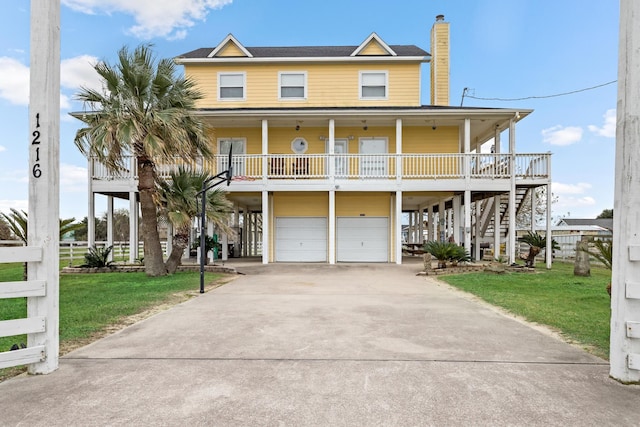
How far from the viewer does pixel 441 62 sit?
1788 cm

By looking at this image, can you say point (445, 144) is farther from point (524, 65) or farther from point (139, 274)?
point (139, 274)

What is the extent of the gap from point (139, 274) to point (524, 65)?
1871 cm

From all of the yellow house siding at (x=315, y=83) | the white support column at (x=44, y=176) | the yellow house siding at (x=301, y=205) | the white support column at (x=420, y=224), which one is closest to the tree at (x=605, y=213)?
the white support column at (x=420, y=224)

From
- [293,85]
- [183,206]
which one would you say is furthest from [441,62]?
[183,206]

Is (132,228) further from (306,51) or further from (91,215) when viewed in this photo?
(306,51)

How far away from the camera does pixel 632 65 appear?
3383 millimetres

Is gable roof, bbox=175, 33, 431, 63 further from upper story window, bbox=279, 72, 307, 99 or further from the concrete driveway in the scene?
the concrete driveway

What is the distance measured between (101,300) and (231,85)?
518 inches

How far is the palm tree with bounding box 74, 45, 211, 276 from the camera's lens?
9797mm

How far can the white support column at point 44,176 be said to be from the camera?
140 inches

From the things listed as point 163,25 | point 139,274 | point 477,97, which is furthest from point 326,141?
point 477,97

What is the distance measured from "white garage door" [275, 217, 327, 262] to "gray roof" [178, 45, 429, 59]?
824 cm

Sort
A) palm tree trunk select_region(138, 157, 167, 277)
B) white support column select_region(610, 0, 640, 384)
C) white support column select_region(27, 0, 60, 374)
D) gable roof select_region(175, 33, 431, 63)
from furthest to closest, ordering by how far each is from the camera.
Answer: gable roof select_region(175, 33, 431, 63) < palm tree trunk select_region(138, 157, 167, 277) < white support column select_region(27, 0, 60, 374) < white support column select_region(610, 0, 640, 384)

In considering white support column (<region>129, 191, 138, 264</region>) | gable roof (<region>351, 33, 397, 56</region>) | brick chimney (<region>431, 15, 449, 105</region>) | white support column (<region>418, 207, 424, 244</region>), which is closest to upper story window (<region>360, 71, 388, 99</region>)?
gable roof (<region>351, 33, 397, 56</region>)
